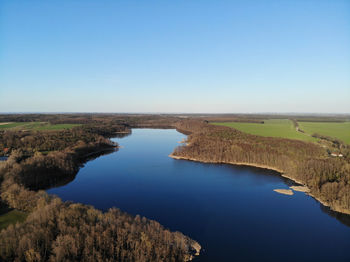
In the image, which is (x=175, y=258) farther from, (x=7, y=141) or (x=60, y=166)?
(x=7, y=141)

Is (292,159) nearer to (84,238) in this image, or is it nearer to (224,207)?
(224,207)

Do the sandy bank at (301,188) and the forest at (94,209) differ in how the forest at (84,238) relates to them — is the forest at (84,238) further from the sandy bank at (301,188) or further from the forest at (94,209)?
the sandy bank at (301,188)

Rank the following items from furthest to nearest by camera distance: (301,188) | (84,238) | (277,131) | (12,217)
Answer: (277,131) < (301,188) < (12,217) < (84,238)

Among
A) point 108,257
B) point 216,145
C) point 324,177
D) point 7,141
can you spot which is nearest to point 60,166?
point 7,141

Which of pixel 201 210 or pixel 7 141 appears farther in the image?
pixel 7 141

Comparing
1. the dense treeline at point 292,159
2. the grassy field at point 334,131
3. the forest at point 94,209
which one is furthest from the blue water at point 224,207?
the grassy field at point 334,131

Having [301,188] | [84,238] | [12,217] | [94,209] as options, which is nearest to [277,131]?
[301,188]
